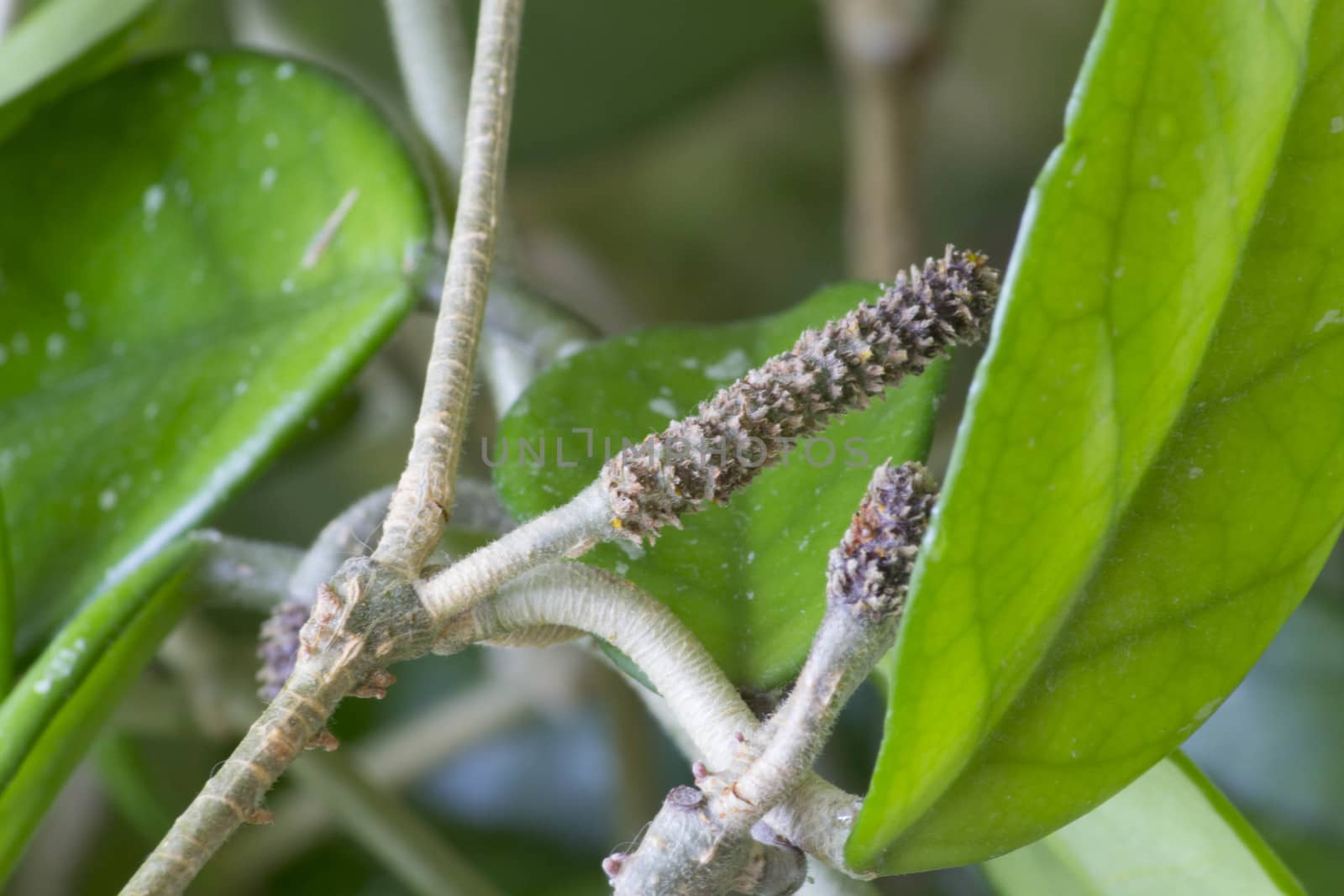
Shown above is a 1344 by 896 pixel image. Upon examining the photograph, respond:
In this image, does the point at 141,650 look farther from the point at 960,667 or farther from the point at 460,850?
the point at 460,850

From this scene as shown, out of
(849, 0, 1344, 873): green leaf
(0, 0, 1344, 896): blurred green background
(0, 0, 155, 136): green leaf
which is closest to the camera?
(849, 0, 1344, 873): green leaf

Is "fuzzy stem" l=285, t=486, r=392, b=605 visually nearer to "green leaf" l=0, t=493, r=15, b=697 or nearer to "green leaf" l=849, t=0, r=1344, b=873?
"green leaf" l=0, t=493, r=15, b=697

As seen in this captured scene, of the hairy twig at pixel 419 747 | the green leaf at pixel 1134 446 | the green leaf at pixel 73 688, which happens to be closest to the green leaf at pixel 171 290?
the green leaf at pixel 73 688

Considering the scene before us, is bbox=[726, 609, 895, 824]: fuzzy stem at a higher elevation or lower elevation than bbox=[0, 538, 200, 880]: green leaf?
lower

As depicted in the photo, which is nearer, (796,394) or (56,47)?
(796,394)

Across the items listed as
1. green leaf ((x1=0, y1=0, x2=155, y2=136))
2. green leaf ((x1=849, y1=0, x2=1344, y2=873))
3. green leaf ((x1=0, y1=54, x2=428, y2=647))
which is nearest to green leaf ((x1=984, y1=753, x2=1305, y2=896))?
green leaf ((x1=849, y1=0, x2=1344, y2=873))

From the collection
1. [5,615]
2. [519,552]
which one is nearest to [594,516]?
[519,552]

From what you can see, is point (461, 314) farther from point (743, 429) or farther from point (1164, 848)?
point (1164, 848)
